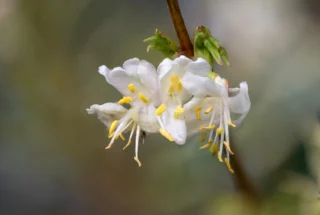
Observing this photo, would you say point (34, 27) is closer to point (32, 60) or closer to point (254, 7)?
point (32, 60)

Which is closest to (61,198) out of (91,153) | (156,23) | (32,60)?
(91,153)

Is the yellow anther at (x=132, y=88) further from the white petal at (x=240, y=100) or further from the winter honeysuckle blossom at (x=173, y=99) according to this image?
the white petal at (x=240, y=100)

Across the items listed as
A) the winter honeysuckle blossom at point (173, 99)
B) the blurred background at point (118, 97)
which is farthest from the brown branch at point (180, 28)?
the blurred background at point (118, 97)

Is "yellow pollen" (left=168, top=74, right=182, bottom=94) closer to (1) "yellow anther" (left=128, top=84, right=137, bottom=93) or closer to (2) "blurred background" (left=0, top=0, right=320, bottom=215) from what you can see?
(1) "yellow anther" (left=128, top=84, right=137, bottom=93)

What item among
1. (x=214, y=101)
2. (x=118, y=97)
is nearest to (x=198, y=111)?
(x=214, y=101)

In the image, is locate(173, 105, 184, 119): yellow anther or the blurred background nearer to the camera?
locate(173, 105, 184, 119): yellow anther

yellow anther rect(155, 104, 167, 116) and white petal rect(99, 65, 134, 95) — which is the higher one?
white petal rect(99, 65, 134, 95)

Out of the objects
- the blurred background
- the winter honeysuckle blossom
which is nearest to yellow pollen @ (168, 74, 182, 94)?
the winter honeysuckle blossom

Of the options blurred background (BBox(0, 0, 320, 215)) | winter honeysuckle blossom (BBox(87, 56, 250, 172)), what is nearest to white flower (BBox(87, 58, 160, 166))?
winter honeysuckle blossom (BBox(87, 56, 250, 172))
